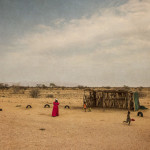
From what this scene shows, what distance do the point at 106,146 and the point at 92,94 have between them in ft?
47.7

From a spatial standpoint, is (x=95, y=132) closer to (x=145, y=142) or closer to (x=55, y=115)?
(x=145, y=142)

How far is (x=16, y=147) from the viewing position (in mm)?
6500

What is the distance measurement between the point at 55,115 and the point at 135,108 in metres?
8.65

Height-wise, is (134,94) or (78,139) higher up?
(134,94)

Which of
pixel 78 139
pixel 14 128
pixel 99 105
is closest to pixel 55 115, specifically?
pixel 14 128

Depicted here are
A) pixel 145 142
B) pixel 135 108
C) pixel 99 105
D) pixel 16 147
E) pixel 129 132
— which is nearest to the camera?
pixel 16 147

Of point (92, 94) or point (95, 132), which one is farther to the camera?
point (92, 94)

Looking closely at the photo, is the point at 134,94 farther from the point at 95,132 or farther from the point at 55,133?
the point at 55,133

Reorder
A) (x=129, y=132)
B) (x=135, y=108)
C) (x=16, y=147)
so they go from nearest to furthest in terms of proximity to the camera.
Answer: (x=16, y=147)
(x=129, y=132)
(x=135, y=108)

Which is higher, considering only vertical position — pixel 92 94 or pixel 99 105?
pixel 92 94

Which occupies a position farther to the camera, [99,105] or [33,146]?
[99,105]

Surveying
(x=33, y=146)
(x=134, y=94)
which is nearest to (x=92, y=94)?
(x=134, y=94)

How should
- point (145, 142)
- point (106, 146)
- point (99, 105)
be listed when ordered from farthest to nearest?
point (99, 105)
point (145, 142)
point (106, 146)

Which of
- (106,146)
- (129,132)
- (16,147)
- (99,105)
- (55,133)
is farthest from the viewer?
(99,105)
